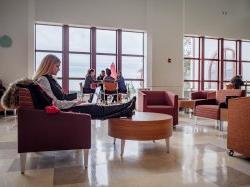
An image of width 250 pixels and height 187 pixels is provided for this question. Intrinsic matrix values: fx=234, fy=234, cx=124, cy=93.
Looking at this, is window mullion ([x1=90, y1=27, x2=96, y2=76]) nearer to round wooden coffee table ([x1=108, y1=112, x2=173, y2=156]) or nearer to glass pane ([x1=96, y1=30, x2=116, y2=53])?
glass pane ([x1=96, y1=30, x2=116, y2=53])

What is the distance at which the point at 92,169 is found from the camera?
2627 mm

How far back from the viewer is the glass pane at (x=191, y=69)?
918cm

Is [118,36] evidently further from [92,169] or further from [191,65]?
[92,169]

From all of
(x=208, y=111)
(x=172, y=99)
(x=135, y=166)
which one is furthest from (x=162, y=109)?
(x=135, y=166)

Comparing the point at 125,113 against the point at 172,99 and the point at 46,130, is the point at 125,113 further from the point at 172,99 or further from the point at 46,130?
the point at 172,99

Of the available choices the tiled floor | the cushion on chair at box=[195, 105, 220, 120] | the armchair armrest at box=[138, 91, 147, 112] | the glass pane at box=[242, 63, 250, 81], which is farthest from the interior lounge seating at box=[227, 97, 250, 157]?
the glass pane at box=[242, 63, 250, 81]

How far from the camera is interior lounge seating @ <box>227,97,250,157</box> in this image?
9.16 ft

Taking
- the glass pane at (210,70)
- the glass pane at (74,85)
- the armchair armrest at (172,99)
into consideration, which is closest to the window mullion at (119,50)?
the glass pane at (74,85)

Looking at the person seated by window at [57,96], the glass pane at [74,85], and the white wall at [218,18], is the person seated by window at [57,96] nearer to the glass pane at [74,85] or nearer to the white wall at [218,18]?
the glass pane at [74,85]

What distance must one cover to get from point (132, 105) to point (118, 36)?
5592 mm

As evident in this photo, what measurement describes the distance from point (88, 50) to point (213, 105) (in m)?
4.72

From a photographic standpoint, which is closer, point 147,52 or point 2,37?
point 2,37

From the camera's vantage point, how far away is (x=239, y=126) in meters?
2.92

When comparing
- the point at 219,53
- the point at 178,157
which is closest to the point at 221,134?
the point at 178,157
